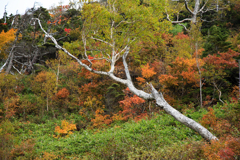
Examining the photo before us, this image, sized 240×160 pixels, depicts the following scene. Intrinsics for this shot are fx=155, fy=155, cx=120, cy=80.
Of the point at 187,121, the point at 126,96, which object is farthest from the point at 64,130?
the point at 187,121

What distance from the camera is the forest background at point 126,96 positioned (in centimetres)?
609

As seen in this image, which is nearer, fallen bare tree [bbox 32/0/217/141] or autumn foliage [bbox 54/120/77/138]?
fallen bare tree [bbox 32/0/217/141]

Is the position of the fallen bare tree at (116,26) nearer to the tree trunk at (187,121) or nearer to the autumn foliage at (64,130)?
the tree trunk at (187,121)

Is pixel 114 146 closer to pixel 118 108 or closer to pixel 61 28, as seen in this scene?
pixel 118 108

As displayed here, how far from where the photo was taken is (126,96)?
40.0ft

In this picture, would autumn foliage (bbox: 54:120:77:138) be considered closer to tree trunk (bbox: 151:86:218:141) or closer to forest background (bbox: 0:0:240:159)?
forest background (bbox: 0:0:240:159)

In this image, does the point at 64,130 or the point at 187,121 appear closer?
the point at 187,121

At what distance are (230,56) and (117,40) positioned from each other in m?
7.11

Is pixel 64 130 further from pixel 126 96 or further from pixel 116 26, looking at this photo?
pixel 116 26

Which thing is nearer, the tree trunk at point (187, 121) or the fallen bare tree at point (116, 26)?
the tree trunk at point (187, 121)

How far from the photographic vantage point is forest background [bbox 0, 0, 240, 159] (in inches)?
240

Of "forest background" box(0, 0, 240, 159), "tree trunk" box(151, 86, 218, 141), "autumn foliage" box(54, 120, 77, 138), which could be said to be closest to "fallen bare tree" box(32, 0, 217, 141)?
"forest background" box(0, 0, 240, 159)

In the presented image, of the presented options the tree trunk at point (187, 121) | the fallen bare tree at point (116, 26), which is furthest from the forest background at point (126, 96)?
the tree trunk at point (187, 121)

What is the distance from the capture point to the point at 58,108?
14734 mm
